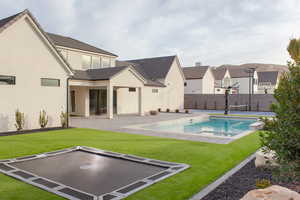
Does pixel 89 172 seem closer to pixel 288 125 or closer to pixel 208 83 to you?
pixel 288 125

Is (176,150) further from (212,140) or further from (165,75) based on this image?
(165,75)

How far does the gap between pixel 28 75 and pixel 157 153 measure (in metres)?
9.32

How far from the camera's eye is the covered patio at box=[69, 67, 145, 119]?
18281 mm

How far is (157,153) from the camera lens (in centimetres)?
749

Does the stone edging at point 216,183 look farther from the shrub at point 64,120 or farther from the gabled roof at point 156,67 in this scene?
the gabled roof at point 156,67

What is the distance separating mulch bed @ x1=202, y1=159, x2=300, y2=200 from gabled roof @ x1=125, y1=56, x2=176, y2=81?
22709 mm

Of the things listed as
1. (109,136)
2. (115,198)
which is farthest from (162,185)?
(109,136)

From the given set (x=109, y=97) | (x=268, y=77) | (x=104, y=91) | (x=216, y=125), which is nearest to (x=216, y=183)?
(x=109, y=97)

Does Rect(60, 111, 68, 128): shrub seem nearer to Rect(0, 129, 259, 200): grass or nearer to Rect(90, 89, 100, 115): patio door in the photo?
Rect(0, 129, 259, 200): grass

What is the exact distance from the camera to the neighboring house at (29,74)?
11.4 metres

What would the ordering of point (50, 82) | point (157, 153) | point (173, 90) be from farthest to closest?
point (173, 90)
point (50, 82)
point (157, 153)

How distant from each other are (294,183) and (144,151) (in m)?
4.54

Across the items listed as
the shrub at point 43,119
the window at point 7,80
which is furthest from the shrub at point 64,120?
the window at point 7,80

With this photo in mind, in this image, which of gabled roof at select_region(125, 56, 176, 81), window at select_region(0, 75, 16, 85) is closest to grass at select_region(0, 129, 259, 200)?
window at select_region(0, 75, 16, 85)
